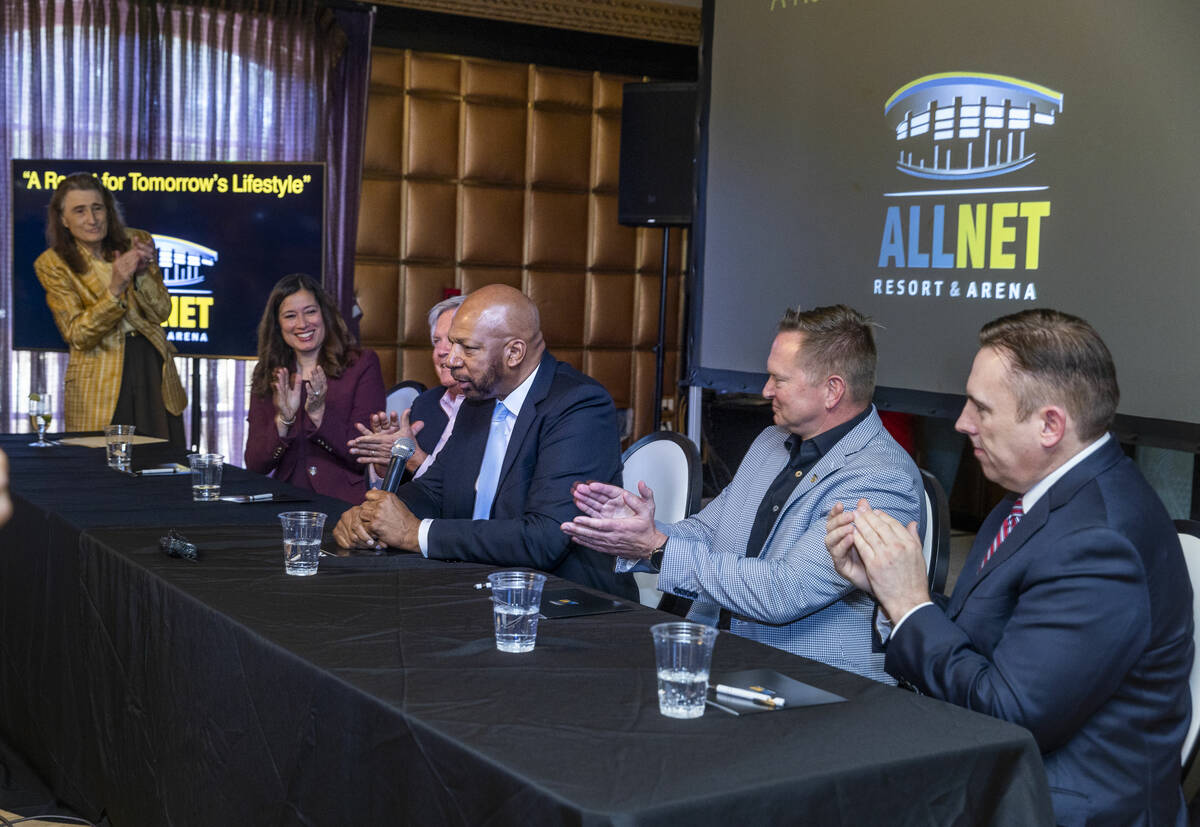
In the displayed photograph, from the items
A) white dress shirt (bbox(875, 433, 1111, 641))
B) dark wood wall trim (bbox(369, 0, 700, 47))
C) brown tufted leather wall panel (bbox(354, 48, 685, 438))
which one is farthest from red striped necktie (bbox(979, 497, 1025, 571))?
dark wood wall trim (bbox(369, 0, 700, 47))

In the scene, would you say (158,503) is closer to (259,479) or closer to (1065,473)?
(259,479)

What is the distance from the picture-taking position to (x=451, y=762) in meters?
1.31

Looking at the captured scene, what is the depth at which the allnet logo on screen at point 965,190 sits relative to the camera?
382cm

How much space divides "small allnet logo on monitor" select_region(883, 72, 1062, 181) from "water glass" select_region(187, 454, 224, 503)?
2.58m

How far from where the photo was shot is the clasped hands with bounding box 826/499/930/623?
171 cm

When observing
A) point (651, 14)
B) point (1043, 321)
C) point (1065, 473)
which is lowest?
point (1065, 473)

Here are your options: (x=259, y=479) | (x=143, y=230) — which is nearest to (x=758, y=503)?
(x=259, y=479)

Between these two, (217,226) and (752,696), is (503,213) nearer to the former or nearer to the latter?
(217,226)

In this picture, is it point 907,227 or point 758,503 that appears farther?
point 907,227

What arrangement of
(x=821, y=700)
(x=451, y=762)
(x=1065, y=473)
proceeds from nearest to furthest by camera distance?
(x=451, y=762) < (x=821, y=700) < (x=1065, y=473)

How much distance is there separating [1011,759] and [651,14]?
278 inches

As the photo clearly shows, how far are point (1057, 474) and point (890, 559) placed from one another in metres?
0.26

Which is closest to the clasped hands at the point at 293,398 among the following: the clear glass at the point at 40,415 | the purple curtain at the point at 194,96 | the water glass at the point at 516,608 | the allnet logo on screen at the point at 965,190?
the clear glass at the point at 40,415

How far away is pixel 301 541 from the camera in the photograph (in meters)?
2.13
